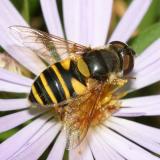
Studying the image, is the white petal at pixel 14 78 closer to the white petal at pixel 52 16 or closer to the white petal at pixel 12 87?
the white petal at pixel 12 87

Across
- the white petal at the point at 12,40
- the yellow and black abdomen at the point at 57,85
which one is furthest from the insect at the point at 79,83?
the white petal at the point at 12,40

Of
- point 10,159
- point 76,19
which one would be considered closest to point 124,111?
point 76,19

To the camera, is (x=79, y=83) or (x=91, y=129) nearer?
(x=79, y=83)

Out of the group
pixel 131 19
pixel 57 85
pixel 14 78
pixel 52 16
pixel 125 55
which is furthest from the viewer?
pixel 131 19

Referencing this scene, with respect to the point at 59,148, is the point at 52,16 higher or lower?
higher

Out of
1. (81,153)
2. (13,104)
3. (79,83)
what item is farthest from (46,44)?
(81,153)

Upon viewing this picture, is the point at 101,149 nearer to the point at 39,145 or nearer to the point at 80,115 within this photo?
the point at 39,145

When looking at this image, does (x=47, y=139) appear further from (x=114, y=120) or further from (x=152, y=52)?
(x=152, y=52)
